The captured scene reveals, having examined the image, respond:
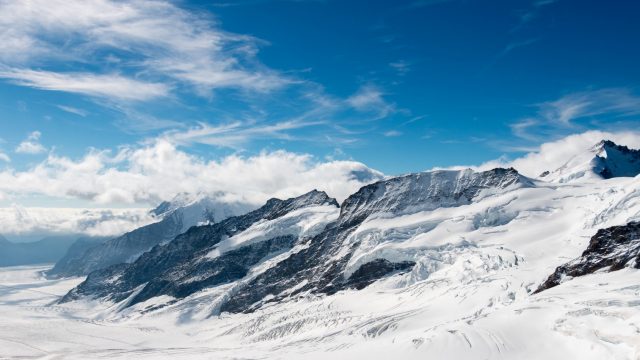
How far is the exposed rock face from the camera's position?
544 feet

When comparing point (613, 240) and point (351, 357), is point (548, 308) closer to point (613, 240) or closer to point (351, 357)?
point (351, 357)

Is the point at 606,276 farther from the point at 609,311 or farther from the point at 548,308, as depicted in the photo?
the point at 609,311

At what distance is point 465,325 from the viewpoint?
13600cm

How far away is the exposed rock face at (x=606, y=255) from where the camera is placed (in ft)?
544

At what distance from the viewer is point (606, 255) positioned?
172500 millimetres

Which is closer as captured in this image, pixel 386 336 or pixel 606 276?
pixel 606 276

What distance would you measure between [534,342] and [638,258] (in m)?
57.5

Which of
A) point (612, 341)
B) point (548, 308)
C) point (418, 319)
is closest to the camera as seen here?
point (612, 341)

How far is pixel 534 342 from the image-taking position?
119m

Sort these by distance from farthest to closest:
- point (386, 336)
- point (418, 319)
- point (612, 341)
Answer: point (418, 319) → point (386, 336) → point (612, 341)

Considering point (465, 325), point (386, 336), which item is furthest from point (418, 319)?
point (465, 325)

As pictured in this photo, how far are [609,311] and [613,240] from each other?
68.9 meters

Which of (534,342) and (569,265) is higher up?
(569,265)

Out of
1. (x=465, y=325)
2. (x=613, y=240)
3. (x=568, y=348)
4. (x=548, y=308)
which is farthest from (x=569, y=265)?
(x=568, y=348)
